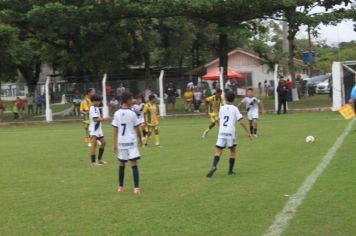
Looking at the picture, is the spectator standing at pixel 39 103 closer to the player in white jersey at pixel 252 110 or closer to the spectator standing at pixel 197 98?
the spectator standing at pixel 197 98

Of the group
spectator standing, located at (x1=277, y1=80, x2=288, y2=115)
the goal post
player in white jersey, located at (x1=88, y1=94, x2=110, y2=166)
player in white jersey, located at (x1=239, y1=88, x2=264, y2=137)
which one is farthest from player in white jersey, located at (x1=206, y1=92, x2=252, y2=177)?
the goal post

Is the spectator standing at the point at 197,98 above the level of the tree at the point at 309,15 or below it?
below

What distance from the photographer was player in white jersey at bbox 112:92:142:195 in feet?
31.4

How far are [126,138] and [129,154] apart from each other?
0.27 metres

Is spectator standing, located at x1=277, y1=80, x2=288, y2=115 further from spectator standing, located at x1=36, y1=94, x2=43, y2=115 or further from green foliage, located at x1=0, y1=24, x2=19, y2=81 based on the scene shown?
green foliage, located at x1=0, y1=24, x2=19, y2=81

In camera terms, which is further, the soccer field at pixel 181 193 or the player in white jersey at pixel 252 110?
the player in white jersey at pixel 252 110

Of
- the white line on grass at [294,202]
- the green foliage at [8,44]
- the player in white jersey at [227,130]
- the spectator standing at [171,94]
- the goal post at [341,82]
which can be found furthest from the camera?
the spectator standing at [171,94]

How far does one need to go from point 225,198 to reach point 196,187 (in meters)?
1.14

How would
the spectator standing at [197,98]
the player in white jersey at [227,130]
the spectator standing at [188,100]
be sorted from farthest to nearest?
the spectator standing at [197,98], the spectator standing at [188,100], the player in white jersey at [227,130]

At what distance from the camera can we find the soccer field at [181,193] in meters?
7.21

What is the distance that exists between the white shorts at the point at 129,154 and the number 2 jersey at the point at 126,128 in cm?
6

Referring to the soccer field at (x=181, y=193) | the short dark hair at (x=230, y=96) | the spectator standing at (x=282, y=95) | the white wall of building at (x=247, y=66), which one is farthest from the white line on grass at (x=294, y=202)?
the white wall of building at (x=247, y=66)

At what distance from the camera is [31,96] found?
3612 cm

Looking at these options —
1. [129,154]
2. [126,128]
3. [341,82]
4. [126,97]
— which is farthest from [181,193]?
[341,82]
